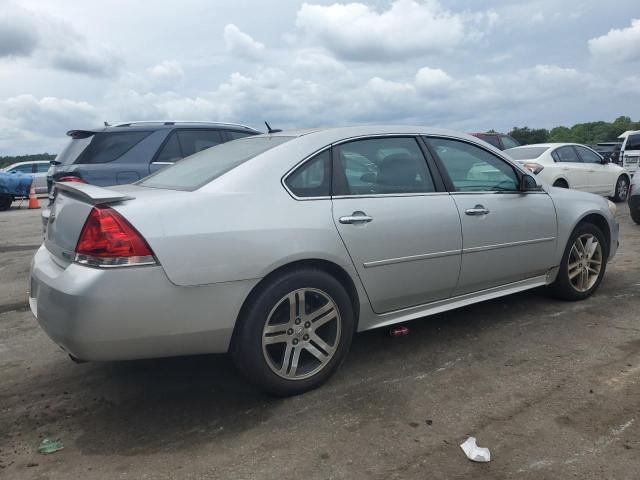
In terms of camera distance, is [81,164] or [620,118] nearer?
[81,164]

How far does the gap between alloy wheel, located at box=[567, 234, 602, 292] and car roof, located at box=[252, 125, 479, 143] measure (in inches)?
57.3

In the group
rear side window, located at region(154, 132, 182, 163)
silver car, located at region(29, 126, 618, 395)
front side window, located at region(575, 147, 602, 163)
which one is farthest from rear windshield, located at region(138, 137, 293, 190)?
front side window, located at region(575, 147, 602, 163)

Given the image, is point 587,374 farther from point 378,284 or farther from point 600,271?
point 600,271

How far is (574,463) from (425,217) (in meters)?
1.66

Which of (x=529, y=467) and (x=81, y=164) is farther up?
(x=81, y=164)

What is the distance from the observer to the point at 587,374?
11.0 feet

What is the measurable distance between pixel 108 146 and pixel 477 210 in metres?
5.13

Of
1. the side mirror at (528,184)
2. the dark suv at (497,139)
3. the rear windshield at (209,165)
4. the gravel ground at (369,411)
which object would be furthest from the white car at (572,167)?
the rear windshield at (209,165)

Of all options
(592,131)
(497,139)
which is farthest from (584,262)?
(592,131)

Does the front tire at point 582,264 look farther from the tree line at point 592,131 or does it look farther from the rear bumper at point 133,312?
the tree line at point 592,131

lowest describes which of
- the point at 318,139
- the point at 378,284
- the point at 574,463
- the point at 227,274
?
the point at 574,463

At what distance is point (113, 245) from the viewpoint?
2648mm

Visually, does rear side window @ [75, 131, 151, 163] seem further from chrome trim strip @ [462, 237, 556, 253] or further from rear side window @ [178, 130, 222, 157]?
chrome trim strip @ [462, 237, 556, 253]

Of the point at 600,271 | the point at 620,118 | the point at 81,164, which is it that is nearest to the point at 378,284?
the point at 600,271
